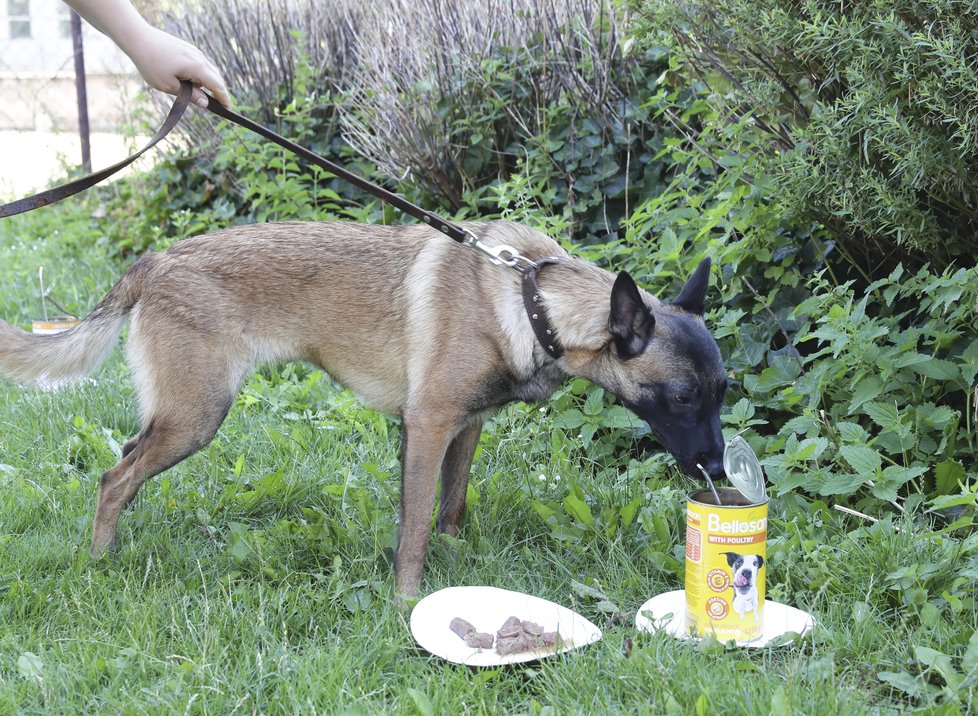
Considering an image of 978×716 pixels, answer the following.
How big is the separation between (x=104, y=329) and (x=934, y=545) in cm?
306

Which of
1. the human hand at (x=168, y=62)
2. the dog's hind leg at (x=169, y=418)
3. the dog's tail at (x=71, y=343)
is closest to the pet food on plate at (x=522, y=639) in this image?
the dog's hind leg at (x=169, y=418)

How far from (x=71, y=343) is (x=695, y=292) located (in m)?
2.37

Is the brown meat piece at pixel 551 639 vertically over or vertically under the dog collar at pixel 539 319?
under

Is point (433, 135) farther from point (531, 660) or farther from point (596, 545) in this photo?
point (531, 660)

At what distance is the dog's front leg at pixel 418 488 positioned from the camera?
3240 mm

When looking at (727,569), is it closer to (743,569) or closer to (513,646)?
(743,569)

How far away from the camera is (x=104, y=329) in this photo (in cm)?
359

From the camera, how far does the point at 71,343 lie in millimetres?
3594

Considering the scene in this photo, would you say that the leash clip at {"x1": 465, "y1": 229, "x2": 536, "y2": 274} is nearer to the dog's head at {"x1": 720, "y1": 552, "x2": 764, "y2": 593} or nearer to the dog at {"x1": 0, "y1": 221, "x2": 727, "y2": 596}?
the dog at {"x1": 0, "y1": 221, "x2": 727, "y2": 596}

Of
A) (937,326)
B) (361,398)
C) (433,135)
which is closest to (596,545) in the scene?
(361,398)

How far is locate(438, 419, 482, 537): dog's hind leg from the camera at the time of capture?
143 inches

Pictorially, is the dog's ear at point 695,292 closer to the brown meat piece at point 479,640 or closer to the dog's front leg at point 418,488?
the dog's front leg at point 418,488

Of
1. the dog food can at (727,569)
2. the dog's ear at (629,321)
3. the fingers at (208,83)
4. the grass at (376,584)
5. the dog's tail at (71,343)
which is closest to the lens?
the grass at (376,584)

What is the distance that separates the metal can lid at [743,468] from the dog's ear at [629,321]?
0.48 m
